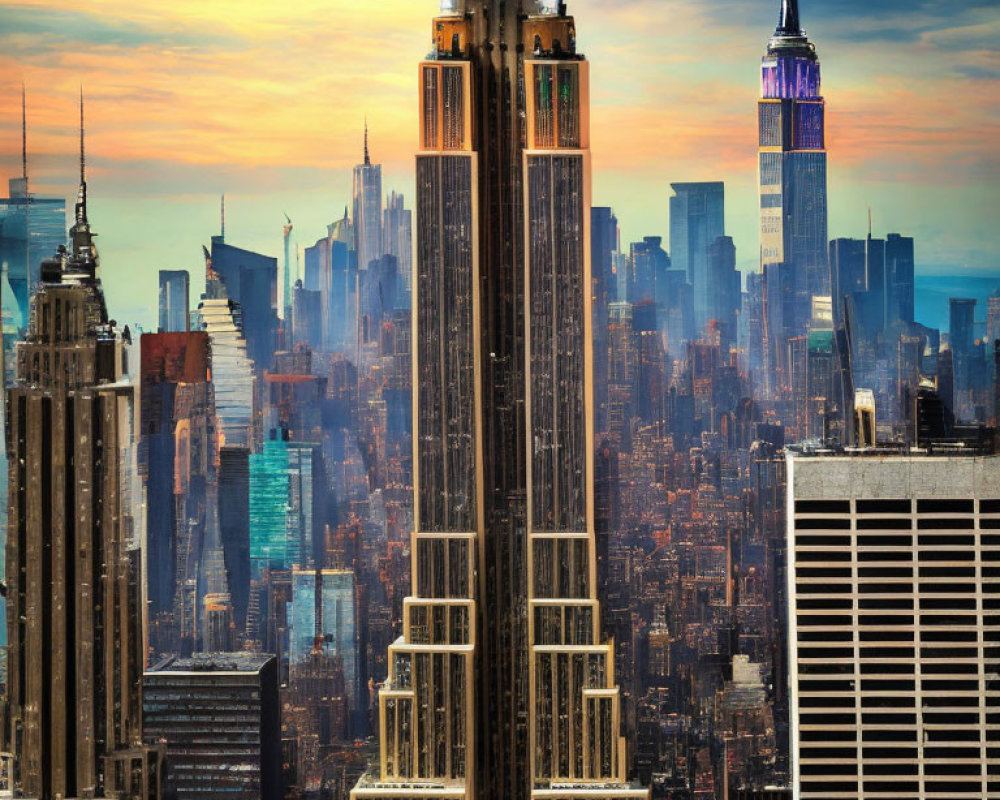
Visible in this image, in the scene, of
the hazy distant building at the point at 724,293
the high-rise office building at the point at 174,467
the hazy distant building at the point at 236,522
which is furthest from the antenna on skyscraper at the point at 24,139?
the hazy distant building at the point at 724,293

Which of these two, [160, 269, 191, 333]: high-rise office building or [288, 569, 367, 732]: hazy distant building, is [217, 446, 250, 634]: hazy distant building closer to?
[288, 569, 367, 732]: hazy distant building

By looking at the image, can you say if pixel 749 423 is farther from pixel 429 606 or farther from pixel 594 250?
pixel 429 606

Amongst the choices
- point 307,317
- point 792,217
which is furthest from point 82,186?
point 792,217

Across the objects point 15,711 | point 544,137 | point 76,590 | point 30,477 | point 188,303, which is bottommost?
point 15,711

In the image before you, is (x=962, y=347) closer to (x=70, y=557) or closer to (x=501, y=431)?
(x=501, y=431)

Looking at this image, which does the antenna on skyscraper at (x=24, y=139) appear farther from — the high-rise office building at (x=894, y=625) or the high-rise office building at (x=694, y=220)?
the high-rise office building at (x=894, y=625)

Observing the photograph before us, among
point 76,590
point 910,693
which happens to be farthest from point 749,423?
point 76,590
